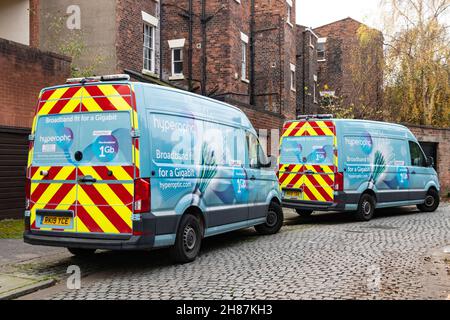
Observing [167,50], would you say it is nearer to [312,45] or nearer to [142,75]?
[142,75]

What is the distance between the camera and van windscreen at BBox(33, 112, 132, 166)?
666 cm

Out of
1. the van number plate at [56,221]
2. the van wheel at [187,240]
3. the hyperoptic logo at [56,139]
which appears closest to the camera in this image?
the van number plate at [56,221]

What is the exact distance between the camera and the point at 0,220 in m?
11.0

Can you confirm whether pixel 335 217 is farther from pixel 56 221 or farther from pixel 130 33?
pixel 56 221

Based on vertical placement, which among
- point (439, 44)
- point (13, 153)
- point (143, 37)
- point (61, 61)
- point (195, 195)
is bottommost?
point (195, 195)

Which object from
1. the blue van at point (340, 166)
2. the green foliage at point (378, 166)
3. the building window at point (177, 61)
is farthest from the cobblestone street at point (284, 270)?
the building window at point (177, 61)

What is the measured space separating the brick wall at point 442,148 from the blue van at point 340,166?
9987 mm

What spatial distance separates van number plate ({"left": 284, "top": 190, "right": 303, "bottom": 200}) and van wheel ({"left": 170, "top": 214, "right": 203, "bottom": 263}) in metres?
5.30

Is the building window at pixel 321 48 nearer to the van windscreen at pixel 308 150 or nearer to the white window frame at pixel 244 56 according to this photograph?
the white window frame at pixel 244 56

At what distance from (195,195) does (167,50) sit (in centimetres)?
1554

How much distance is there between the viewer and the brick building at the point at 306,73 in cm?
3131

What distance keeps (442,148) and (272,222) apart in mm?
15934

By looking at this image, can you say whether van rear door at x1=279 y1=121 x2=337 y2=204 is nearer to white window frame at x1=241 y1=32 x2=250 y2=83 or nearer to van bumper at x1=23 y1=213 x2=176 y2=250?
van bumper at x1=23 y1=213 x2=176 y2=250
